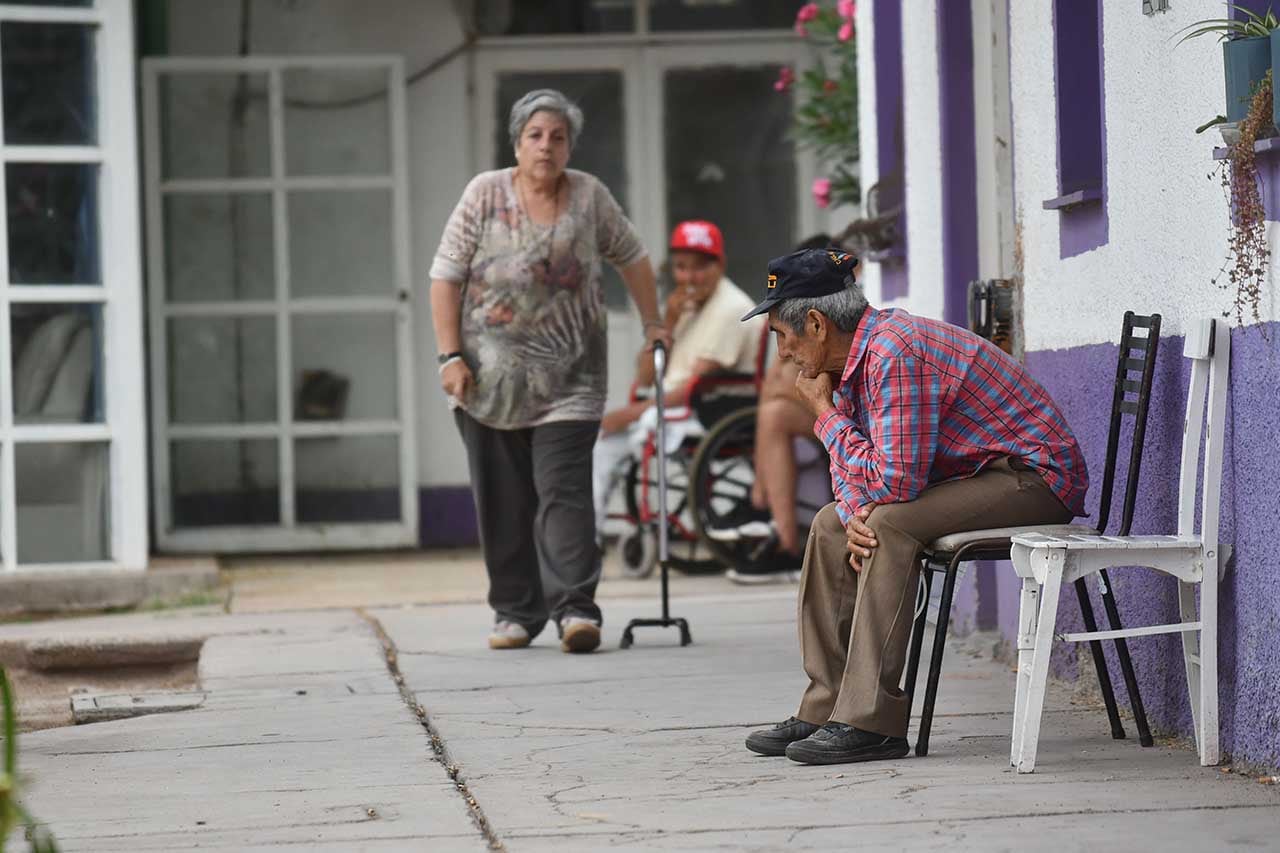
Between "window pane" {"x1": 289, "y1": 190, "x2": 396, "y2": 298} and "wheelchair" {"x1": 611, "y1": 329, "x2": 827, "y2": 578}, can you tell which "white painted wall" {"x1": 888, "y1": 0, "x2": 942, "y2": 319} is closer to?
"wheelchair" {"x1": 611, "y1": 329, "x2": 827, "y2": 578}

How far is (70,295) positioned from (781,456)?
3.21m

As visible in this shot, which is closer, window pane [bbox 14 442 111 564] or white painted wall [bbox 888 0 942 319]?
white painted wall [bbox 888 0 942 319]

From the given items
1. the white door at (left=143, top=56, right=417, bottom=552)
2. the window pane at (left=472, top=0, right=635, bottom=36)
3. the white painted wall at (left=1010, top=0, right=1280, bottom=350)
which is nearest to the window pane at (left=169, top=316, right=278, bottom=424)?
the white door at (left=143, top=56, right=417, bottom=552)

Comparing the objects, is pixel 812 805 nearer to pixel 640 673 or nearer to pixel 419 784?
pixel 419 784

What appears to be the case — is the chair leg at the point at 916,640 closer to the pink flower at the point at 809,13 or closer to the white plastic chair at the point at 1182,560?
the white plastic chair at the point at 1182,560

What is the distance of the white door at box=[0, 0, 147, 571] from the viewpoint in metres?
9.13

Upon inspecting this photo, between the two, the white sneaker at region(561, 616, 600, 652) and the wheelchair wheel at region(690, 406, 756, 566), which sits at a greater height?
the wheelchair wheel at region(690, 406, 756, 566)

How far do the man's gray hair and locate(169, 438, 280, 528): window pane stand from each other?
243 inches

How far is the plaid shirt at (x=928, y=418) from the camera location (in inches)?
181

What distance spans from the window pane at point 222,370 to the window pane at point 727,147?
226 centimetres

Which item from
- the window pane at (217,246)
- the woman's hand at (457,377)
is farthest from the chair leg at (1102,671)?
the window pane at (217,246)

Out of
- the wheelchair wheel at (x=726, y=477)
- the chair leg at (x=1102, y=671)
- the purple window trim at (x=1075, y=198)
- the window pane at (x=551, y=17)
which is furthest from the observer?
the window pane at (x=551, y=17)

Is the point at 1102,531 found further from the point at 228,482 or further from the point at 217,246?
the point at 217,246

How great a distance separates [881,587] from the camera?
4.57 metres
